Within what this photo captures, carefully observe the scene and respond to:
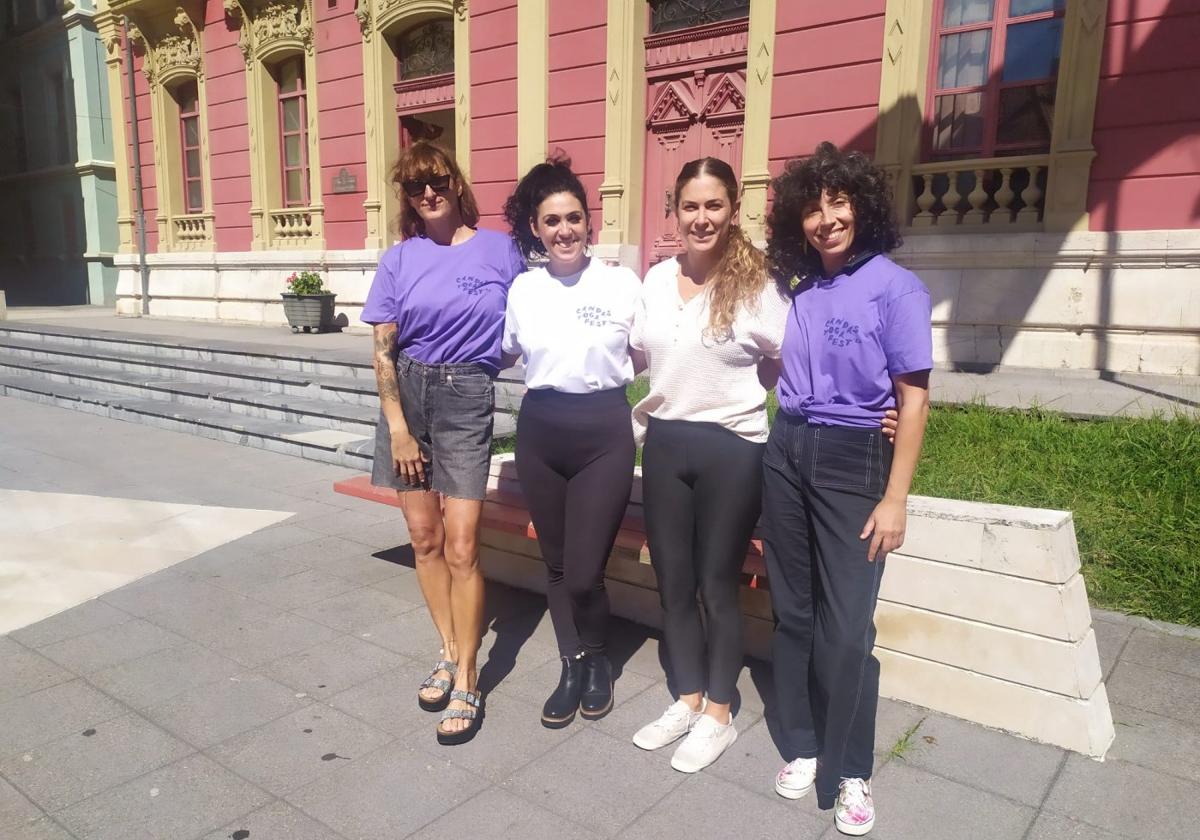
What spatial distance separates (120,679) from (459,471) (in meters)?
1.68

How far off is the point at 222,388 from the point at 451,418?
7.73 meters

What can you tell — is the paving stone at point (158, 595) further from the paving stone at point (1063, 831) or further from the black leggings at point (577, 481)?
the paving stone at point (1063, 831)

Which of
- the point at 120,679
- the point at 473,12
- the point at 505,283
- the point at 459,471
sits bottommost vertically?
the point at 120,679

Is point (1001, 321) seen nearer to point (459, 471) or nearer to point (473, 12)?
point (459, 471)

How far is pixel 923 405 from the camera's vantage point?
2.35 m

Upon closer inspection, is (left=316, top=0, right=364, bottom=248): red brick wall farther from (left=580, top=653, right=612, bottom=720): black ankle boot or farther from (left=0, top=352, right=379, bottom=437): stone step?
(left=580, top=653, right=612, bottom=720): black ankle boot

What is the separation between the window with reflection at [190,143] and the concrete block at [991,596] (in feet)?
55.2

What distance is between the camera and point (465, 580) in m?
3.13

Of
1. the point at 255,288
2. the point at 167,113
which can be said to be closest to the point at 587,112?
the point at 255,288

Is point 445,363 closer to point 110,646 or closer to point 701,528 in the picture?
point 701,528

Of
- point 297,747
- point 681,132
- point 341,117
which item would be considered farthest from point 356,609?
point 341,117

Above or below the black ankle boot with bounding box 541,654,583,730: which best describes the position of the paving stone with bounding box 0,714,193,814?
below

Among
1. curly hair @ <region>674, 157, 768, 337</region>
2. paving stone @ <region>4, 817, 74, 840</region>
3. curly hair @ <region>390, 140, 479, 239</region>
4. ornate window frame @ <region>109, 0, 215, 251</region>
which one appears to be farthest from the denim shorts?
ornate window frame @ <region>109, 0, 215, 251</region>

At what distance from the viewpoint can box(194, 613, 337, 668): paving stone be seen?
3631 mm
